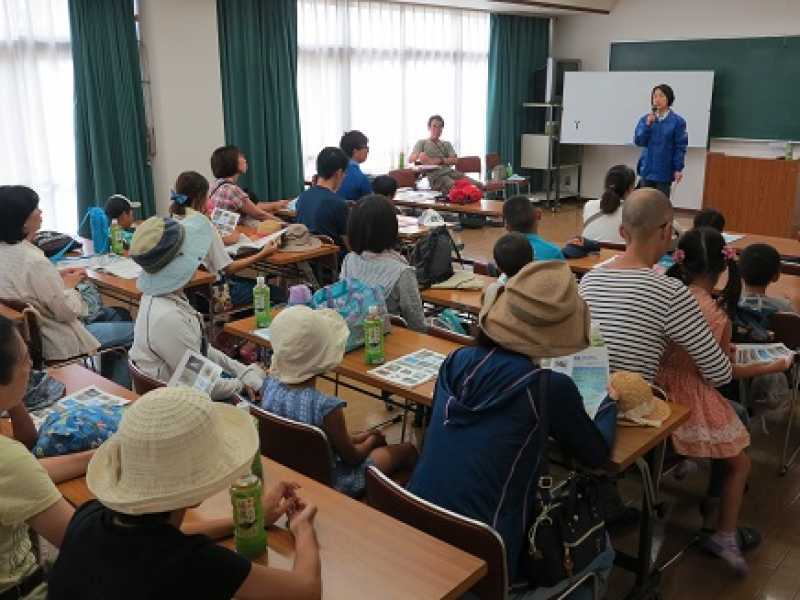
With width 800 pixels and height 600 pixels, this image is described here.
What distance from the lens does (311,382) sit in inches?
92.0

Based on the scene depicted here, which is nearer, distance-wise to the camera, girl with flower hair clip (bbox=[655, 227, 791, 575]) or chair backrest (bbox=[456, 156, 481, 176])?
girl with flower hair clip (bbox=[655, 227, 791, 575])

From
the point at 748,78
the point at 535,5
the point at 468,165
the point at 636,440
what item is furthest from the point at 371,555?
the point at 748,78

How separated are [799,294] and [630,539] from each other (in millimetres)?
1752

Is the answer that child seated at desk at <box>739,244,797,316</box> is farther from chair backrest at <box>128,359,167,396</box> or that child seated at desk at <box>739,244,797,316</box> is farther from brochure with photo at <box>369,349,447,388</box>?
chair backrest at <box>128,359,167,396</box>

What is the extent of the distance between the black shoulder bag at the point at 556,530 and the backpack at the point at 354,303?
128cm

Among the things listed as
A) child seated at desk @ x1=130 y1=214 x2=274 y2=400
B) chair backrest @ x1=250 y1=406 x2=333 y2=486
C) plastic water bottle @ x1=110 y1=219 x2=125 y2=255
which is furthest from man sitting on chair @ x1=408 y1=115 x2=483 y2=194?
chair backrest @ x1=250 y1=406 x2=333 y2=486

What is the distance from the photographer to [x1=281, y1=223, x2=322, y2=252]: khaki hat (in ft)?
16.1

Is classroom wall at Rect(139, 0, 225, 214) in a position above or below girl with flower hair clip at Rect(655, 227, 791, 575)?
above

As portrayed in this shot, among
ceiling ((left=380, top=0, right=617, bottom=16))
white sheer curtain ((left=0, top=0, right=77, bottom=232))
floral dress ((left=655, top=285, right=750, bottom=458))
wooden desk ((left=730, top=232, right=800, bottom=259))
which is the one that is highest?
ceiling ((left=380, top=0, right=617, bottom=16))

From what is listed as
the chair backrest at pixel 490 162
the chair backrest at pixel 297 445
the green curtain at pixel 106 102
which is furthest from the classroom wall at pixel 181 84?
the chair backrest at pixel 297 445

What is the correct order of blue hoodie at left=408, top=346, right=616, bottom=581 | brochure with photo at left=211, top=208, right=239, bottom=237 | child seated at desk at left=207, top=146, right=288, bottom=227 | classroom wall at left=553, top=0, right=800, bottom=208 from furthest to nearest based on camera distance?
classroom wall at left=553, top=0, right=800, bottom=208
child seated at desk at left=207, top=146, right=288, bottom=227
brochure with photo at left=211, top=208, right=239, bottom=237
blue hoodie at left=408, top=346, right=616, bottom=581

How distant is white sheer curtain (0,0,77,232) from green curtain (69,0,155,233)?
134mm

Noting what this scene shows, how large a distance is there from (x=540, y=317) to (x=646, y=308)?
0.83 m

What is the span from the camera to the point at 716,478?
2883 millimetres
